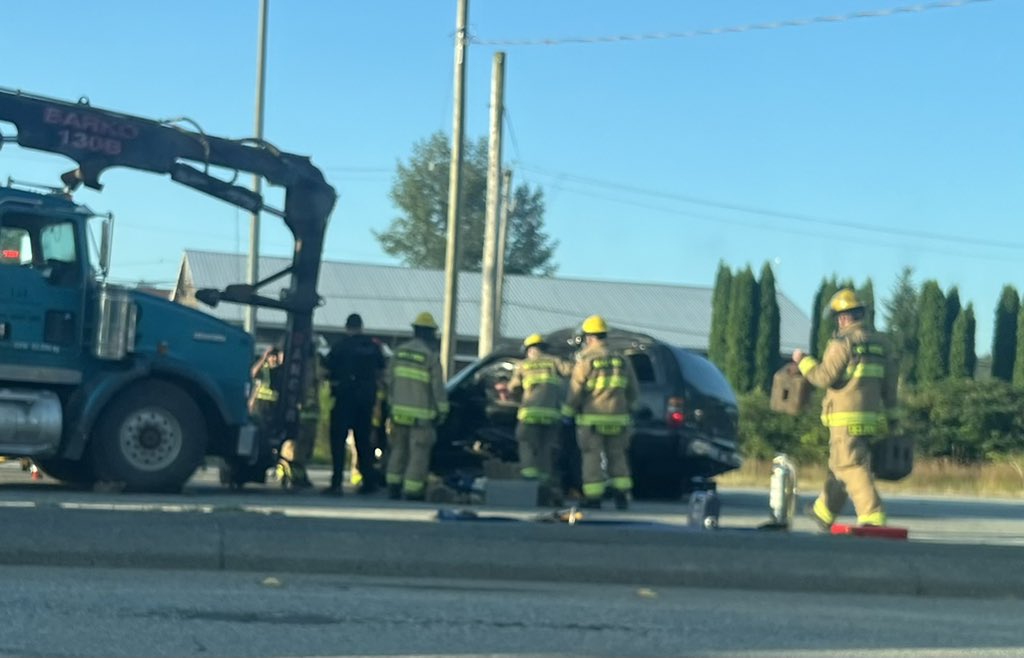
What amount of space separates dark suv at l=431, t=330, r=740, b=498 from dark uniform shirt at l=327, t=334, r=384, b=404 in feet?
3.96

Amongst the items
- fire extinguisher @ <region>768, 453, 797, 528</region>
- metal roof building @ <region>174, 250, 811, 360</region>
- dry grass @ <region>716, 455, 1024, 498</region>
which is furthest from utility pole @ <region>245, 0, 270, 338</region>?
metal roof building @ <region>174, 250, 811, 360</region>

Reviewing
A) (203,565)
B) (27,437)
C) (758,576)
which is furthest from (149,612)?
(27,437)

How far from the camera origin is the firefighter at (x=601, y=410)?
14.2m

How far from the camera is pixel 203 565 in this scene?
8.38 m

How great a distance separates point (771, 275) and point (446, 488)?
113 ft

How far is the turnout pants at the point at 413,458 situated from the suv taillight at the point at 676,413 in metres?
2.60

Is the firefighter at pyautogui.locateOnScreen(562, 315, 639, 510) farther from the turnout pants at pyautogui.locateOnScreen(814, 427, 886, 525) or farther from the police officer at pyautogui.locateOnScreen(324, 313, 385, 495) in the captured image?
the turnout pants at pyautogui.locateOnScreen(814, 427, 886, 525)

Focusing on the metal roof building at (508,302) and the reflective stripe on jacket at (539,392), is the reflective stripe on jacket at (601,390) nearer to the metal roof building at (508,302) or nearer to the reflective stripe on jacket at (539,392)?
the reflective stripe on jacket at (539,392)

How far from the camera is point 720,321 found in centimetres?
4800

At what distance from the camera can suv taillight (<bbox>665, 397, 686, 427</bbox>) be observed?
1557 centimetres

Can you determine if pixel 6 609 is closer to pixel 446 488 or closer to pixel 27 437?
pixel 27 437

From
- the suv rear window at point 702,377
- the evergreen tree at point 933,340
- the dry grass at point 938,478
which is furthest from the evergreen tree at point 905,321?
the suv rear window at point 702,377

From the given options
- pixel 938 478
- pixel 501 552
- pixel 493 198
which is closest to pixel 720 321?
pixel 938 478

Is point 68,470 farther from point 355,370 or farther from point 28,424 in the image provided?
point 355,370
